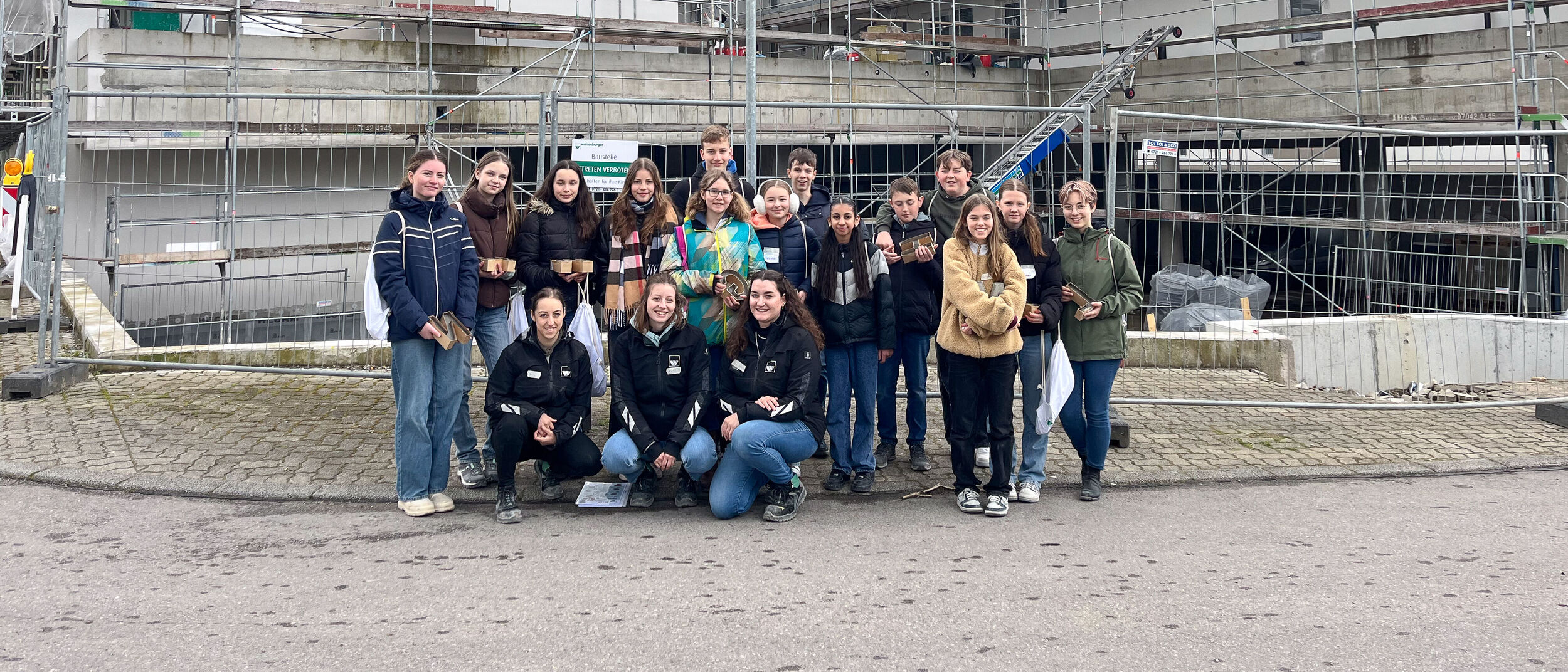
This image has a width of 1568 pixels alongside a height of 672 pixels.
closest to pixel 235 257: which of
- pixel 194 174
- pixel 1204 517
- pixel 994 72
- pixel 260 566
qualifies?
pixel 194 174

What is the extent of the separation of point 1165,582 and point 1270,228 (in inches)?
436

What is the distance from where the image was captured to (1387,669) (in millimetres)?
4211

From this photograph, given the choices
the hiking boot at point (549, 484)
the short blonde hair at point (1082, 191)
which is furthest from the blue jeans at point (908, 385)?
the hiking boot at point (549, 484)

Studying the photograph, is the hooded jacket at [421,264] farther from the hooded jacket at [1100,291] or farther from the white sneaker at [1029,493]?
the hooded jacket at [1100,291]

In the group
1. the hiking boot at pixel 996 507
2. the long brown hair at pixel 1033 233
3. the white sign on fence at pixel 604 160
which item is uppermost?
the white sign on fence at pixel 604 160

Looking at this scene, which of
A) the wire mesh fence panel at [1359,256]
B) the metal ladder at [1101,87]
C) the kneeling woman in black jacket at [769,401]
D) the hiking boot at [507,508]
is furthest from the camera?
the metal ladder at [1101,87]

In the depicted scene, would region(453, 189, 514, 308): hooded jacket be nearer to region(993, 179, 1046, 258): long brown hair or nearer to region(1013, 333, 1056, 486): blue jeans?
region(993, 179, 1046, 258): long brown hair

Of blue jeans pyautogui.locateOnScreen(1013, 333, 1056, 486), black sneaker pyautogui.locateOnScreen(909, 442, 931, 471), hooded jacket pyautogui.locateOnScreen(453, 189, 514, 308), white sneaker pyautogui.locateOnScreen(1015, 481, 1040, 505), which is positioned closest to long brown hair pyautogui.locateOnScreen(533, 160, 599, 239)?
hooded jacket pyautogui.locateOnScreen(453, 189, 514, 308)

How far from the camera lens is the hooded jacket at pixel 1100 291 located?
6.74 metres

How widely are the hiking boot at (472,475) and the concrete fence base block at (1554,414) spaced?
7.02 metres

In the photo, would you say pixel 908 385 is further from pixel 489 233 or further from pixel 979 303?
pixel 489 233

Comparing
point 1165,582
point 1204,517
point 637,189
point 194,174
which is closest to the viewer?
point 1165,582

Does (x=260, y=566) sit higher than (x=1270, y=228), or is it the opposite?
(x=1270, y=228)

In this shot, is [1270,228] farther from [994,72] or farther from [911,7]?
[911,7]
